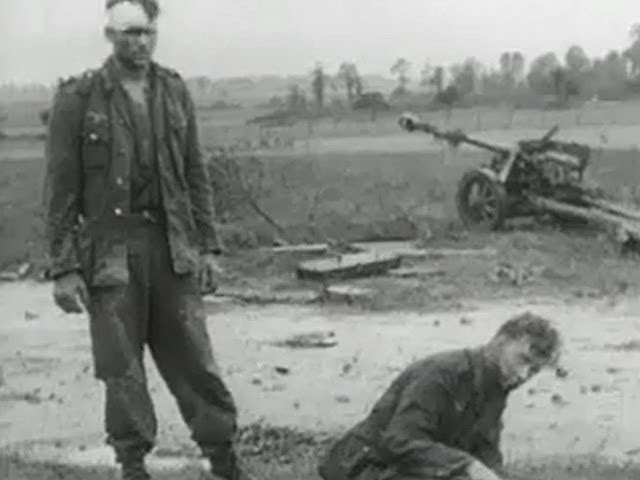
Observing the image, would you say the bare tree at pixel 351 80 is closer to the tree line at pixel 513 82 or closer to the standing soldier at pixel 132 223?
the tree line at pixel 513 82

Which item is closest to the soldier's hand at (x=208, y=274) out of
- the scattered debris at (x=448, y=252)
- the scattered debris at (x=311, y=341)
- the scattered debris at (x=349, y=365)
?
the scattered debris at (x=349, y=365)

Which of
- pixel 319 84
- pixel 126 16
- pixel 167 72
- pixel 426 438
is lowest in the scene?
pixel 426 438

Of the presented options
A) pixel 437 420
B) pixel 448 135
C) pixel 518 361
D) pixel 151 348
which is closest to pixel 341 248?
pixel 448 135

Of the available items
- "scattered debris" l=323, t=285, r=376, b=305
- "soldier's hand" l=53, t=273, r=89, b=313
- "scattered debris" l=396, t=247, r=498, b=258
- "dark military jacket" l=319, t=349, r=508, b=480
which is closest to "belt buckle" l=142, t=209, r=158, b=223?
"soldier's hand" l=53, t=273, r=89, b=313

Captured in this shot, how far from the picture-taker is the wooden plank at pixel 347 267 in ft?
46.9

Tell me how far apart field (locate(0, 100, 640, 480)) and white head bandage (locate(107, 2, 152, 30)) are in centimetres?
173

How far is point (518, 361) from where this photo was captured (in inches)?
191

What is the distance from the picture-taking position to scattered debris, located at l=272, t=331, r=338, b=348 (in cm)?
1129

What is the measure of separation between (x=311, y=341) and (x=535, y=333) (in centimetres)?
665

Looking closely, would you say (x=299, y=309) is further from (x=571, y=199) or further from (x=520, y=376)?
(x=520, y=376)

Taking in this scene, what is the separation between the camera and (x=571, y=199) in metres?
16.6

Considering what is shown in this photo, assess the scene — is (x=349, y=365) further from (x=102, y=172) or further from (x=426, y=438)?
(x=426, y=438)

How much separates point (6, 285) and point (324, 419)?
6.58m

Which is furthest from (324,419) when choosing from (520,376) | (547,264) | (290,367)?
(547,264)
